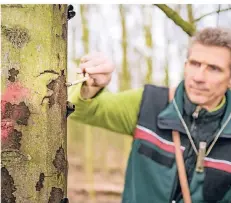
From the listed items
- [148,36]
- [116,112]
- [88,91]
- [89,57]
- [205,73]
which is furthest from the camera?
[148,36]

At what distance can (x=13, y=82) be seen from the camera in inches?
35.8

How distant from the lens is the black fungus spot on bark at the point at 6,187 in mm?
909

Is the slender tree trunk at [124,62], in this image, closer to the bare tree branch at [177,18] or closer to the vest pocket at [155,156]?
the bare tree branch at [177,18]

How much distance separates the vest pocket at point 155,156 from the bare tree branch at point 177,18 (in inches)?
17.1

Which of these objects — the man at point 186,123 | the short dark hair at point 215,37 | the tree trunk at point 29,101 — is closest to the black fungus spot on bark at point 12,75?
the tree trunk at point 29,101

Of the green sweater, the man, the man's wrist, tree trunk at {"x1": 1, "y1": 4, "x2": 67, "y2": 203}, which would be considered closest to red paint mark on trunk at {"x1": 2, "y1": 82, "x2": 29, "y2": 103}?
tree trunk at {"x1": 1, "y1": 4, "x2": 67, "y2": 203}

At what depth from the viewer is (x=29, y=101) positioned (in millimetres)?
920

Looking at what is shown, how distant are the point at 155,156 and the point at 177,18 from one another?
0.47m

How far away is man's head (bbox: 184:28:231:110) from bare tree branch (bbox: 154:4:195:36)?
5 cm

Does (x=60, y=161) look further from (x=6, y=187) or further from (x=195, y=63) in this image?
(x=195, y=63)

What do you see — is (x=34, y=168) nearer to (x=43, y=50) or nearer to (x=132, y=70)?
(x=43, y=50)

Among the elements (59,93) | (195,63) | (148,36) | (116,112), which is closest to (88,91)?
(116,112)

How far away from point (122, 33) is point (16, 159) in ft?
19.9

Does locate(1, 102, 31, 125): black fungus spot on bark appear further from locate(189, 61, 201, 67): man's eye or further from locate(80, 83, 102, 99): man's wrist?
locate(189, 61, 201, 67): man's eye
